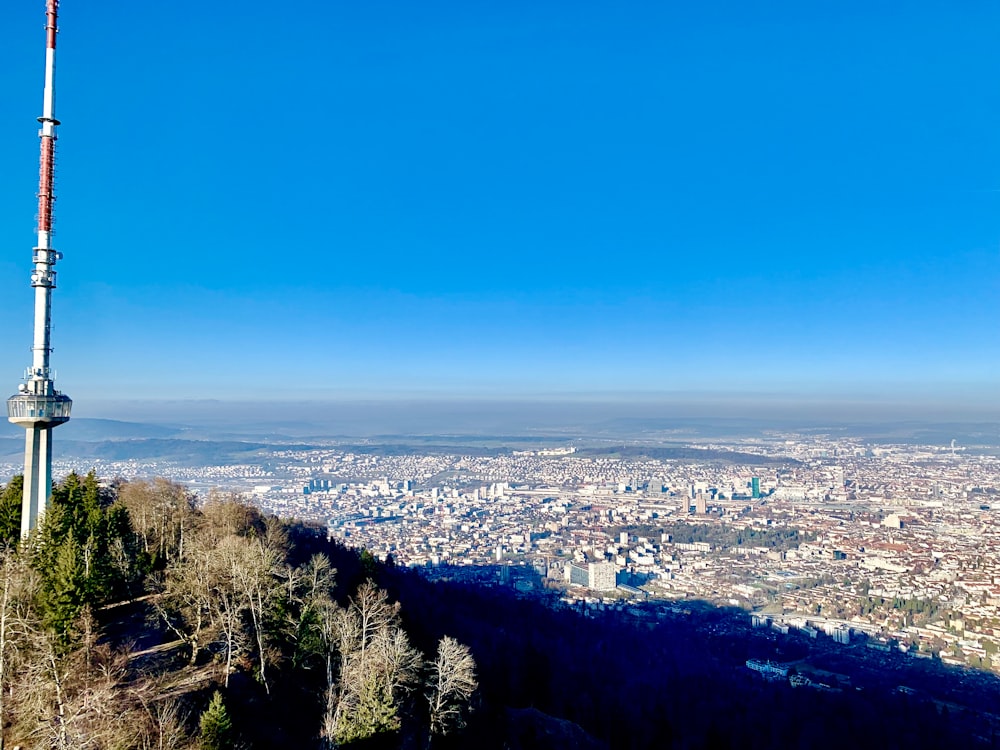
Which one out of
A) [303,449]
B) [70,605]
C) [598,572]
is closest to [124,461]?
[303,449]

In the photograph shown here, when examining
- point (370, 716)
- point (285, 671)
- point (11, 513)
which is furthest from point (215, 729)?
point (11, 513)

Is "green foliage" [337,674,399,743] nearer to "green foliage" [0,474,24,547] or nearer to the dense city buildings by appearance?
"green foliage" [0,474,24,547]

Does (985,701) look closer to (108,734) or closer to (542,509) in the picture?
(108,734)

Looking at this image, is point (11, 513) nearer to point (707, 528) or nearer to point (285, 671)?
point (285, 671)

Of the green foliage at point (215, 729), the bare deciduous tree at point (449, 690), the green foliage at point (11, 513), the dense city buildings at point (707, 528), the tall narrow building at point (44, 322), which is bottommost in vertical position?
the dense city buildings at point (707, 528)

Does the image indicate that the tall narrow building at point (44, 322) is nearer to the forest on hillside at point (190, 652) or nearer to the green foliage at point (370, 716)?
the forest on hillside at point (190, 652)

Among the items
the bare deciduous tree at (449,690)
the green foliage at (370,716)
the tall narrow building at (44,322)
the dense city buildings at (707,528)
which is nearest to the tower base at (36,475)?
the tall narrow building at (44,322)

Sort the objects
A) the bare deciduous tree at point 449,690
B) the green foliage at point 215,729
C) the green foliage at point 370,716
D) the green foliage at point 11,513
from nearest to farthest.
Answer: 1. the green foliage at point 215,729
2. the green foliage at point 370,716
3. the bare deciduous tree at point 449,690
4. the green foliage at point 11,513

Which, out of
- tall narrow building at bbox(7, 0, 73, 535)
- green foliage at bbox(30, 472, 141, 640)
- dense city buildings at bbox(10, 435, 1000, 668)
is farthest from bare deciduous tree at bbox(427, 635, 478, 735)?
dense city buildings at bbox(10, 435, 1000, 668)
